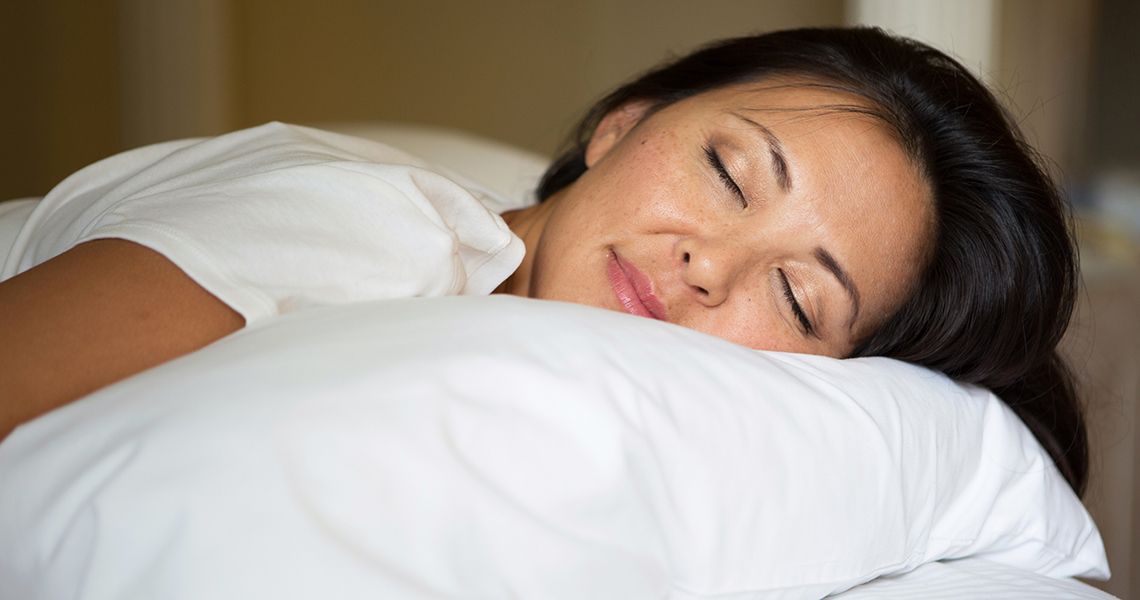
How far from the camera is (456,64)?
383cm

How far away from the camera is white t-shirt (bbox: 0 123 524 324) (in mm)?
815

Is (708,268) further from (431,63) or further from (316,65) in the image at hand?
(316,65)

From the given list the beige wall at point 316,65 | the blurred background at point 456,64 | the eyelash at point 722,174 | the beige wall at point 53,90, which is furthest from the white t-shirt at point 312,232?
the beige wall at point 53,90

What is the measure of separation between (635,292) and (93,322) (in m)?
0.56

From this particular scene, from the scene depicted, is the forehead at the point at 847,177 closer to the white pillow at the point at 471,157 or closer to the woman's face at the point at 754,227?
the woman's face at the point at 754,227

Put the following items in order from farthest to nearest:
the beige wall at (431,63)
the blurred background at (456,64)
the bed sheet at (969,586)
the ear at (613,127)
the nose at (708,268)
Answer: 1. the beige wall at (431,63)
2. the blurred background at (456,64)
3. the ear at (613,127)
4. the nose at (708,268)
5. the bed sheet at (969,586)

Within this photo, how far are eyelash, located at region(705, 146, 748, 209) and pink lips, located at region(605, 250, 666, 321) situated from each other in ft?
0.44

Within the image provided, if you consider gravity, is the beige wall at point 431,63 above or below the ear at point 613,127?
below

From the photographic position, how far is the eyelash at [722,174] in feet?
3.82

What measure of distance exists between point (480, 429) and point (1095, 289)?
1720 millimetres

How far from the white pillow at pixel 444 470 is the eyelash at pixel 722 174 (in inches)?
12.8

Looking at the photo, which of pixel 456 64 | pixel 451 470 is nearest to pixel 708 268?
pixel 451 470

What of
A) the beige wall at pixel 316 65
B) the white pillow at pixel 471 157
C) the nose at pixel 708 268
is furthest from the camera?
the beige wall at pixel 316 65

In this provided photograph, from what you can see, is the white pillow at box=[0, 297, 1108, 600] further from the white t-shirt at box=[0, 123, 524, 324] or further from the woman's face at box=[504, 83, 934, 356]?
the woman's face at box=[504, 83, 934, 356]
